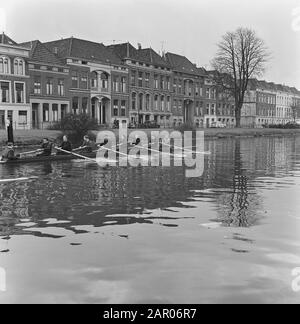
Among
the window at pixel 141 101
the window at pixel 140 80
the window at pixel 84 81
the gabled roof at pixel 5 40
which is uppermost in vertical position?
the gabled roof at pixel 5 40

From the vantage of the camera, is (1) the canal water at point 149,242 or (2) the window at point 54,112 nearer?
(1) the canal water at point 149,242

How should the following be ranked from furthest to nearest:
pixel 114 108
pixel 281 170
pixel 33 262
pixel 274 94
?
pixel 274 94
pixel 114 108
pixel 281 170
pixel 33 262

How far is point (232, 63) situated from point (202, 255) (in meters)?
67.9

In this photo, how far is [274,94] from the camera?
441 ft

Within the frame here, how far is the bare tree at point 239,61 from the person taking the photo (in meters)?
70.8

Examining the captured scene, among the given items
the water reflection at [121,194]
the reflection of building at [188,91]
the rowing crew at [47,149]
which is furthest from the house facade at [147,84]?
the water reflection at [121,194]

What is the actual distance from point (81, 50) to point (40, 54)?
8.55 metres

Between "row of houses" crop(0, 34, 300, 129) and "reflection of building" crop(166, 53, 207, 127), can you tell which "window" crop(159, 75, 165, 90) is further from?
"reflection of building" crop(166, 53, 207, 127)

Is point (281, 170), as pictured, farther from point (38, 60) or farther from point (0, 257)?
point (38, 60)

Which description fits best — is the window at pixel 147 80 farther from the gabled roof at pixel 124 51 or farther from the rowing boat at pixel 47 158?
the rowing boat at pixel 47 158

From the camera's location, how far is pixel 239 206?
509 inches

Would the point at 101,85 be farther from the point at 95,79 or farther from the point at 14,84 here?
the point at 14,84
